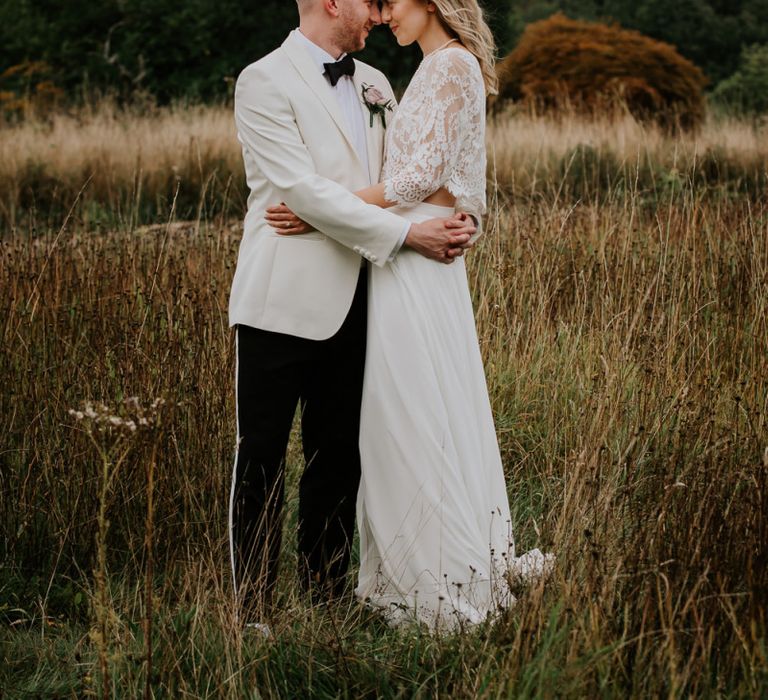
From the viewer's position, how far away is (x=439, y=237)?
10.6 ft

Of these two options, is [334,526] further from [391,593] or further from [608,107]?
[608,107]

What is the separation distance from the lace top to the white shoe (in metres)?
1.39

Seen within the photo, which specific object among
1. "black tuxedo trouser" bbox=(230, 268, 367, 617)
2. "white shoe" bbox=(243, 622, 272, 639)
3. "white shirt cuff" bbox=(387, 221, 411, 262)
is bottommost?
"white shoe" bbox=(243, 622, 272, 639)

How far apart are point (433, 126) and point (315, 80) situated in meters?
0.41

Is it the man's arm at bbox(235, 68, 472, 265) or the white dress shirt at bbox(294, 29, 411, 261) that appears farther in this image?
the white dress shirt at bbox(294, 29, 411, 261)

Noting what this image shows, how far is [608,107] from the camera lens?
15.8 metres

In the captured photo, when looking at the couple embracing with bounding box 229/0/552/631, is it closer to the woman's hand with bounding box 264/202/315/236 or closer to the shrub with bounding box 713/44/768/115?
the woman's hand with bounding box 264/202/315/236

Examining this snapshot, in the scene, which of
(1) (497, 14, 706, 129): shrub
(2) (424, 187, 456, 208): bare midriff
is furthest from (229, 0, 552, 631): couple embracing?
(1) (497, 14, 706, 129): shrub

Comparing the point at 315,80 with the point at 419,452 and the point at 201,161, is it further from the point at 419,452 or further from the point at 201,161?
the point at 201,161

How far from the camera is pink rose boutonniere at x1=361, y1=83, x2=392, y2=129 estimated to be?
338 cm

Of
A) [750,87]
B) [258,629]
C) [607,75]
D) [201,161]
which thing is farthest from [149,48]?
[258,629]

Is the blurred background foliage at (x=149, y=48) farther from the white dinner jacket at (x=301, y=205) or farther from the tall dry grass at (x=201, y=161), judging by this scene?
the white dinner jacket at (x=301, y=205)

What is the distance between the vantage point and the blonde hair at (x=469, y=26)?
10.6 feet

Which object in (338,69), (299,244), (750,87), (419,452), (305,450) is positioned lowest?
(305,450)
